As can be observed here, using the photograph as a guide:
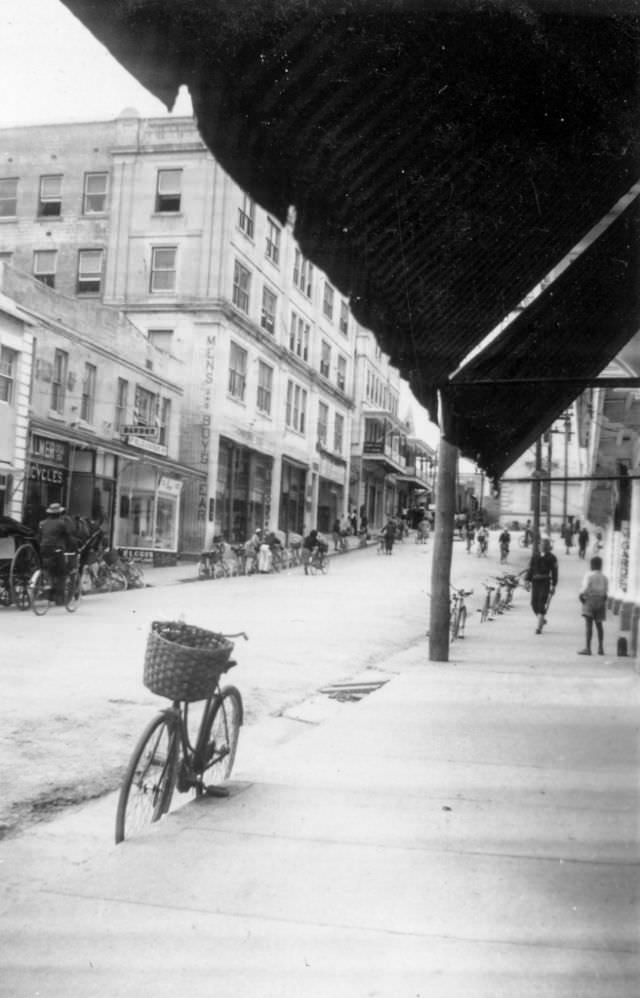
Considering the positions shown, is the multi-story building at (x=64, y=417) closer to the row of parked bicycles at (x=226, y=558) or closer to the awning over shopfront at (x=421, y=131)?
the row of parked bicycles at (x=226, y=558)

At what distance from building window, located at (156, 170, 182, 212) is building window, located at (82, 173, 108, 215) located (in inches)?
14.4

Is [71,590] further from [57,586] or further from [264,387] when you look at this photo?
[264,387]

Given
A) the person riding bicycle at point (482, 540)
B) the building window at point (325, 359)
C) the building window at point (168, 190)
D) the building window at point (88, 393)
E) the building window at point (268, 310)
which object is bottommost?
the person riding bicycle at point (482, 540)

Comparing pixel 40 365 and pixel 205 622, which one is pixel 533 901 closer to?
pixel 205 622

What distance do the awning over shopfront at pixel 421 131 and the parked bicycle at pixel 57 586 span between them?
9292 millimetres

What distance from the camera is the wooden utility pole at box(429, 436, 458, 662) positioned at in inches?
486

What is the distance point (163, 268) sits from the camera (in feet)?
22.4

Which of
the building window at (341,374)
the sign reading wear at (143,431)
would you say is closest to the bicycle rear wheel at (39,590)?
the sign reading wear at (143,431)

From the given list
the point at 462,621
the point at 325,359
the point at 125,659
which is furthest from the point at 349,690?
the point at 462,621

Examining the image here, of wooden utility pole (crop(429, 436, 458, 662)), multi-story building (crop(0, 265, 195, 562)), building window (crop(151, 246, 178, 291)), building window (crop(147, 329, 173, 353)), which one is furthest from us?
multi-story building (crop(0, 265, 195, 562))

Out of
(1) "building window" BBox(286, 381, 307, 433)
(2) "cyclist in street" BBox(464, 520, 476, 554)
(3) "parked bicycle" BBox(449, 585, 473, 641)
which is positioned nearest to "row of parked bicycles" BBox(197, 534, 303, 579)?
(1) "building window" BBox(286, 381, 307, 433)

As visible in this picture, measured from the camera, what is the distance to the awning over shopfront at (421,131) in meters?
2.89

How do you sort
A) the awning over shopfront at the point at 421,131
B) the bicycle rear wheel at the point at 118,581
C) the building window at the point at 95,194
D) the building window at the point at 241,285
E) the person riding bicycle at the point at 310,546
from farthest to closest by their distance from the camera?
the person riding bicycle at the point at 310,546 → the bicycle rear wheel at the point at 118,581 → the building window at the point at 241,285 → the building window at the point at 95,194 → the awning over shopfront at the point at 421,131

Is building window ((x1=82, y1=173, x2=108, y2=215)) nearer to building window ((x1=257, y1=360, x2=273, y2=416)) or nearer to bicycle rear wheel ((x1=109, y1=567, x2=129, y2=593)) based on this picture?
building window ((x1=257, y1=360, x2=273, y2=416))
